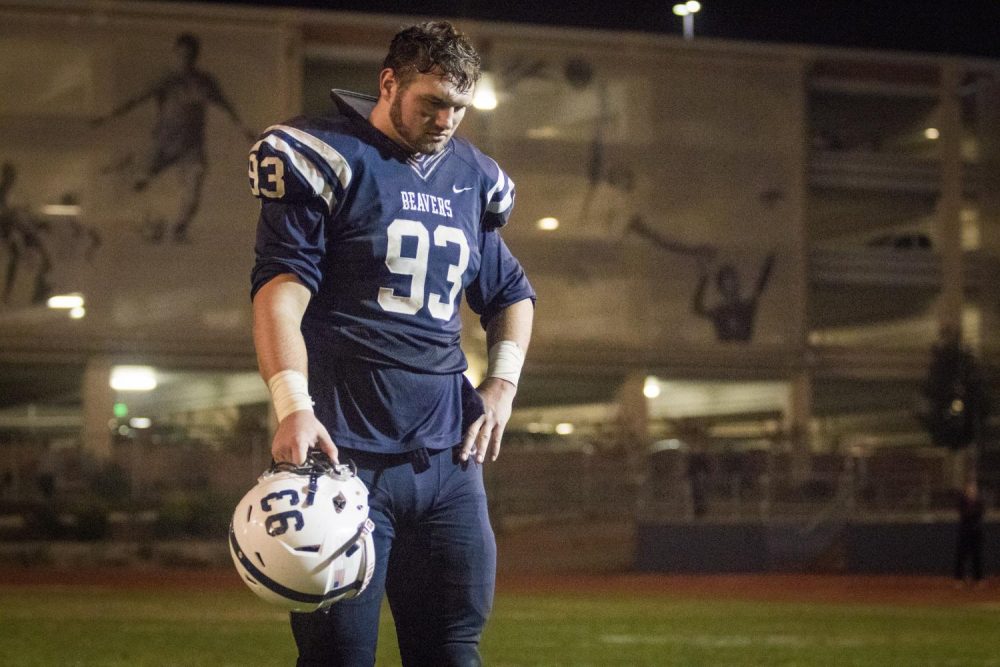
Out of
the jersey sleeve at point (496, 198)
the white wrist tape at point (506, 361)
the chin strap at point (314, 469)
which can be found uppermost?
the jersey sleeve at point (496, 198)

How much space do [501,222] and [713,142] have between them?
37019 mm

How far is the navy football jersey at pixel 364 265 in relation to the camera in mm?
3893

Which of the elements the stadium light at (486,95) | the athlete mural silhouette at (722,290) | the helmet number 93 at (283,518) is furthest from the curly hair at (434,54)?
the athlete mural silhouette at (722,290)

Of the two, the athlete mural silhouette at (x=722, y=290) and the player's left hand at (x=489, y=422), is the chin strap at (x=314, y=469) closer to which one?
the player's left hand at (x=489, y=422)

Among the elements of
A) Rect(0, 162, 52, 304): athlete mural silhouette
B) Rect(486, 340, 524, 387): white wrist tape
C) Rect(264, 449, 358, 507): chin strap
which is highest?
Rect(0, 162, 52, 304): athlete mural silhouette

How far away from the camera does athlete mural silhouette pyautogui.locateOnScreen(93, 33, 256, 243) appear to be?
3712 cm

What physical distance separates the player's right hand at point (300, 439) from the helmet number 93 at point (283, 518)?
82 mm

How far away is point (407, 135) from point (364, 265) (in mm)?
356

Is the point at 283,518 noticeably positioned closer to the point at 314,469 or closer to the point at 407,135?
the point at 314,469

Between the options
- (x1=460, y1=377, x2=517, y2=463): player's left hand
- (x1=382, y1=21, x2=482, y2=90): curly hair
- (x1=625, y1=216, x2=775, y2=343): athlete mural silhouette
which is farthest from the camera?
(x1=625, y1=216, x2=775, y2=343): athlete mural silhouette

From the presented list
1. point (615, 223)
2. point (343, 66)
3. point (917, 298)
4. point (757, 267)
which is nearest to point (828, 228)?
point (917, 298)

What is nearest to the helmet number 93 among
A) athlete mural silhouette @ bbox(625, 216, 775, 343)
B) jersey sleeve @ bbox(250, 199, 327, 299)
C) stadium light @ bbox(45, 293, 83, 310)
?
jersey sleeve @ bbox(250, 199, 327, 299)

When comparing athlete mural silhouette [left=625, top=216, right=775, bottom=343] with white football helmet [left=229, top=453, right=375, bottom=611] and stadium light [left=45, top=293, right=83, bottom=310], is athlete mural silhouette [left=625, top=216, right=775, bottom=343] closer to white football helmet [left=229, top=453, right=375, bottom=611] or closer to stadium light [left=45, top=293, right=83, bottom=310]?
stadium light [left=45, top=293, right=83, bottom=310]

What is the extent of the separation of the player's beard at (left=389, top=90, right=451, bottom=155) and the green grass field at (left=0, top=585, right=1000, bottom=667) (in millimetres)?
7774
